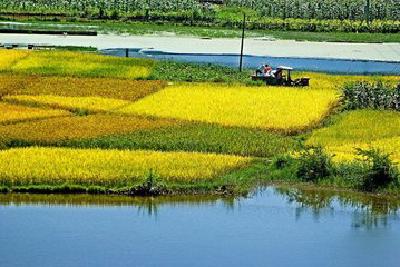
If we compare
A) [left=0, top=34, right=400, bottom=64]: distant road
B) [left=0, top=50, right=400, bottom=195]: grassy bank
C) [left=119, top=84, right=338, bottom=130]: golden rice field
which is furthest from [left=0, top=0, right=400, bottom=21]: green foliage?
[left=119, top=84, right=338, bottom=130]: golden rice field

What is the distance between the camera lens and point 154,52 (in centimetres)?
3781

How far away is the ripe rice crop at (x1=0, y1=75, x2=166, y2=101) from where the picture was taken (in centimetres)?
2492

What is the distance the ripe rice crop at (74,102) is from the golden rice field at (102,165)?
4.85 metres

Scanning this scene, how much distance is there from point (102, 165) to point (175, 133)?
133 inches

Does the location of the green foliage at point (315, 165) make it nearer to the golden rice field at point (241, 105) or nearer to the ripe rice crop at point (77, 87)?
the golden rice field at point (241, 105)

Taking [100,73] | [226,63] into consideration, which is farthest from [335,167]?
[226,63]

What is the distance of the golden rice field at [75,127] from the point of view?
1888cm

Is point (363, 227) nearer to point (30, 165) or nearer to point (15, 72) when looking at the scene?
point (30, 165)

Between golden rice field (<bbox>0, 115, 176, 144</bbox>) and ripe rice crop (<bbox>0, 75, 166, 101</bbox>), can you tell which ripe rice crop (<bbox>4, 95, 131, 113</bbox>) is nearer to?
ripe rice crop (<bbox>0, 75, 166, 101</bbox>)

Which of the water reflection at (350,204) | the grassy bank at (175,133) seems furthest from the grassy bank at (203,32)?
the water reflection at (350,204)

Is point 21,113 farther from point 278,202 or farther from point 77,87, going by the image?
point 278,202

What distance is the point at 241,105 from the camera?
2369 cm

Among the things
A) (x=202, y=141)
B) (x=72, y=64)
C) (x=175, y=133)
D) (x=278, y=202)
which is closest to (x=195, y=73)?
(x=72, y=64)

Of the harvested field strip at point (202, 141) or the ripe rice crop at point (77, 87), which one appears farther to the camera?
the ripe rice crop at point (77, 87)
